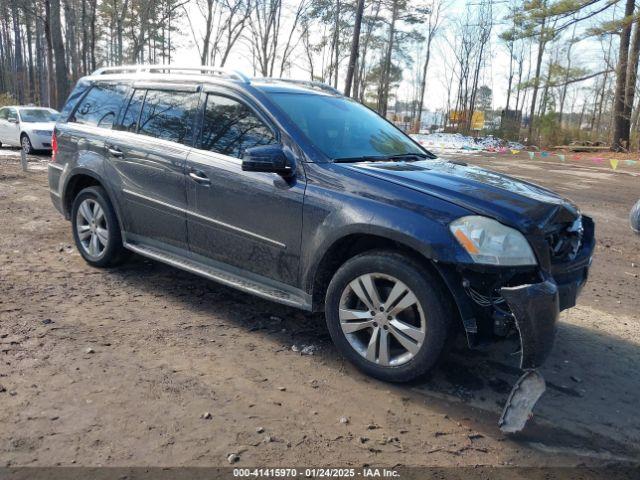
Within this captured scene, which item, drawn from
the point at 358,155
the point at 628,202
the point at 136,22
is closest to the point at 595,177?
the point at 628,202

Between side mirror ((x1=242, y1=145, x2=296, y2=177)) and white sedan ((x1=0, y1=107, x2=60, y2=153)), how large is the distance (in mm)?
13789

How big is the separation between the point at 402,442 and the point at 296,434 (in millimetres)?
533

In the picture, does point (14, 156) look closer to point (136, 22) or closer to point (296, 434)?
point (296, 434)

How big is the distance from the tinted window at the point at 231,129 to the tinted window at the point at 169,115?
19cm

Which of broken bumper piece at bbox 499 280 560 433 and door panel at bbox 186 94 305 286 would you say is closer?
broken bumper piece at bbox 499 280 560 433

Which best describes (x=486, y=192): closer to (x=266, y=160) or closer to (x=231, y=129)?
(x=266, y=160)

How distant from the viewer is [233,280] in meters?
3.86

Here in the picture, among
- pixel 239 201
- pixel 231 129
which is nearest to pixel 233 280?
pixel 239 201

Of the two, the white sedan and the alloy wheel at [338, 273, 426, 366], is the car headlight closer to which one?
the alloy wheel at [338, 273, 426, 366]

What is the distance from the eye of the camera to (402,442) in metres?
2.69

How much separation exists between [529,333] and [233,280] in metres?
2.03

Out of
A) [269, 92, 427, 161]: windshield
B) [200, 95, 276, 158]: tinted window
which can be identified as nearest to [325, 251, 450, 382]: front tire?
[269, 92, 427, 161]: windshield

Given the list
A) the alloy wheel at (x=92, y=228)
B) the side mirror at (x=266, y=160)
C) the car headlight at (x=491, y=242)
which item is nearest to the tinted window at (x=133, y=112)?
the alloy wheel at (x=92, y=228)

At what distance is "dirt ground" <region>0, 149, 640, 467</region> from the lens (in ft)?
8.48
